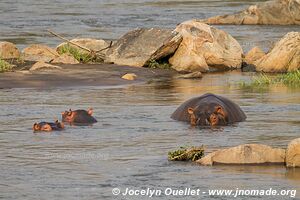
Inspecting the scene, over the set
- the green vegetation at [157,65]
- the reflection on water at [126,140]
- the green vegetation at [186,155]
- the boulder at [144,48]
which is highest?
the boulder at [144,48]

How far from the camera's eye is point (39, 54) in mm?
22344

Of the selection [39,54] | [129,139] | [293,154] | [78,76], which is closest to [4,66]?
[78,76]

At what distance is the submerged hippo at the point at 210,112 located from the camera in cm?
1451

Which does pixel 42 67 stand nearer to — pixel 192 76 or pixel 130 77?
pixel 130 77

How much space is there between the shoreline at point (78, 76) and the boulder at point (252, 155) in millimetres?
8009

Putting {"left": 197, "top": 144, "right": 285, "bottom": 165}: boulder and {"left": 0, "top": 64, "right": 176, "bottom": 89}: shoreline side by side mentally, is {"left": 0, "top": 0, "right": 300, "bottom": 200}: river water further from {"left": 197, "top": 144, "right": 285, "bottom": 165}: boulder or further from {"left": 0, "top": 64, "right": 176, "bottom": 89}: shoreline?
{"left": 0, "top": 64, "right": 176, "bottom": 89}: shoreline

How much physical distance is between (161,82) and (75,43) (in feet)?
10.1

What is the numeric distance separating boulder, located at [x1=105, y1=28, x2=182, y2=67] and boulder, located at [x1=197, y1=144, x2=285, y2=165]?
10.4 metres

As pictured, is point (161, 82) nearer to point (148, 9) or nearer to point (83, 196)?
point (83, 196)

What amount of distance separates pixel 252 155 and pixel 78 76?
8987mm

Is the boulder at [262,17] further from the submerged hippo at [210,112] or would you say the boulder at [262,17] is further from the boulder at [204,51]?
the submerged hippo at [210,112]

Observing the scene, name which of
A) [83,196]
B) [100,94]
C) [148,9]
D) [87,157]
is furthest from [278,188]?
[148,9]

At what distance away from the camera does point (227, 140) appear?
526 inches

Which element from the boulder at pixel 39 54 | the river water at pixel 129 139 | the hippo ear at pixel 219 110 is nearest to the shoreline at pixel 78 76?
the river water at pixel 129 139
